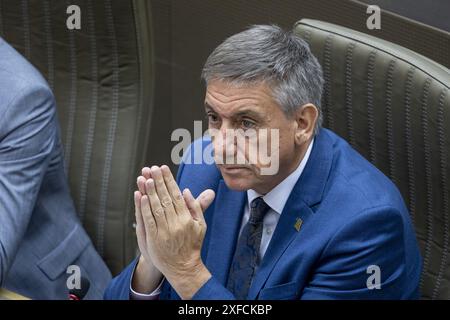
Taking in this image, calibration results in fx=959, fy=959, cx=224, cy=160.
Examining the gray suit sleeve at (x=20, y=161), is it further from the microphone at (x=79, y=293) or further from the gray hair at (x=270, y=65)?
the gray hair at (x=270, y=65)

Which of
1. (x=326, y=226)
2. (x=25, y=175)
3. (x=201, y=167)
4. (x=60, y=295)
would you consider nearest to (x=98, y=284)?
(x=60, y=295)

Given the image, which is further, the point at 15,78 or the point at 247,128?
the point at 15,78

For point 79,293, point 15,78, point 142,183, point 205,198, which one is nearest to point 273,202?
point 205,198

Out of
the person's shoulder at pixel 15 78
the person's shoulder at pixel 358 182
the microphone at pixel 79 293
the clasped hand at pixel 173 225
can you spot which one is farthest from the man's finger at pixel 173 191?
the person's shoulder at pixel 15 78

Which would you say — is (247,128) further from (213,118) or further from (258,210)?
(258,210)

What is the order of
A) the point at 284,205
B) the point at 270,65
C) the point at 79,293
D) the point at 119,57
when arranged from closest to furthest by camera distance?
the point at 270,65 < the point at 284,205 < the point at 79,293 < the point at 119,57

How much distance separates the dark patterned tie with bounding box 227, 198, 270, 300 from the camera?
5.32ft

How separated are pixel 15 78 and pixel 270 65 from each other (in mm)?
610

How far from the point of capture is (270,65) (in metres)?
1.49

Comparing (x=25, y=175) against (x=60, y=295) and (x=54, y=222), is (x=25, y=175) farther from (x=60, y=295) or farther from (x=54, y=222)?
(x=60, y=295)

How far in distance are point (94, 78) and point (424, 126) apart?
2.56ft

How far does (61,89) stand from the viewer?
83.7 inches

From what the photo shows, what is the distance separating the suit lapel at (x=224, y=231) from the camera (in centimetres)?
166

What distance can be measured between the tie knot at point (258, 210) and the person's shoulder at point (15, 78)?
0.51 m
